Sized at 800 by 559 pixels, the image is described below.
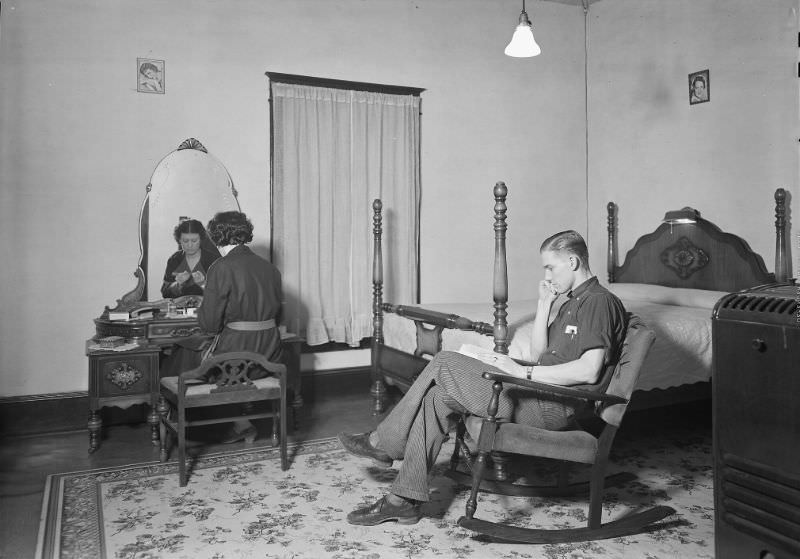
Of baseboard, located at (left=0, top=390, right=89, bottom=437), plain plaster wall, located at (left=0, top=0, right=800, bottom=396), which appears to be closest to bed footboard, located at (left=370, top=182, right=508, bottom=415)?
plain plaster wall, located at (left=0, top=0, right=800, bottom=396)

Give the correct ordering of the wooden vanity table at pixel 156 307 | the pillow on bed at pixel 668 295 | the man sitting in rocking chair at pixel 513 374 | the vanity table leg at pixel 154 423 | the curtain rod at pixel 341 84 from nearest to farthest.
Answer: the man sitting in rocking chair at pixel 513 374 < the wooden vanity table at pixel 156 307 < the vanity table leg at pixel 154 423 < the pillow on bed at pixel 668 295 < the curtain rod at pixel 341 84

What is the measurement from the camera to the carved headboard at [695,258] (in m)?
5.32

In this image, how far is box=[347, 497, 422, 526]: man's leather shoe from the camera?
10.6 feet

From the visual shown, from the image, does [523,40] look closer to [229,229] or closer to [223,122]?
[229,229]

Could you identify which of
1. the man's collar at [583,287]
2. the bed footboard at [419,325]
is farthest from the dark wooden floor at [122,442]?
the man's collar at [583,287]

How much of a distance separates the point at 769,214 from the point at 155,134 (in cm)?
457

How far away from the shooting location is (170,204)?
5.30 meters

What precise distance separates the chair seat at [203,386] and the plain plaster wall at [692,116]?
3702mm

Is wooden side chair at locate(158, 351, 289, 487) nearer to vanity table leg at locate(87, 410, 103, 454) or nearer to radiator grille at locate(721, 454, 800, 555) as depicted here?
vanity table leg at locate(87, 410, 103, 454)

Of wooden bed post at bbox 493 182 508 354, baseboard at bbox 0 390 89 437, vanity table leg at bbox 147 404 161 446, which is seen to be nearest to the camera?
wooden bed post at bbox 493 182 508 354

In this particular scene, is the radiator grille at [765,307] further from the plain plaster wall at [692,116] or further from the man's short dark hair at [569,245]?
the plain plaster wall at [692,116]

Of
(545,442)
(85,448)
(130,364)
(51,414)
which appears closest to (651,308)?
(545,442)

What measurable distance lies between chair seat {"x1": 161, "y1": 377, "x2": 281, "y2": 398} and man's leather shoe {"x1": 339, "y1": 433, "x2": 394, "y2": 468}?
74 cm

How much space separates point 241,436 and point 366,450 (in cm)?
157
